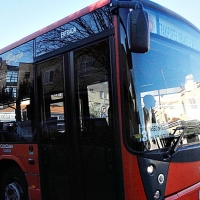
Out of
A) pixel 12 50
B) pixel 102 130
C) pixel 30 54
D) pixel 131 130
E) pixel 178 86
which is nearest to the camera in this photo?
pixel 131 130

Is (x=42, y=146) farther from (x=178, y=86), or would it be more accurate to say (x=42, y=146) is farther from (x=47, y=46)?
(x=178, y=86)

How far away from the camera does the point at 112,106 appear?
9.26 ft

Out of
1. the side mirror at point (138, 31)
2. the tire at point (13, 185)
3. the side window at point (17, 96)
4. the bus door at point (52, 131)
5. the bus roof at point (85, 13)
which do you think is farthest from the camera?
the tire at point (13, 185)

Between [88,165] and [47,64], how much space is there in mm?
1504

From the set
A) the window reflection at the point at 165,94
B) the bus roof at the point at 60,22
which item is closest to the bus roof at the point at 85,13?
the bus roof at the point at 60,22

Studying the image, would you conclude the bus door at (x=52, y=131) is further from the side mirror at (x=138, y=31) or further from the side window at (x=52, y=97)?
the side mirror at (x=138, y=31)

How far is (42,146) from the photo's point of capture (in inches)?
144

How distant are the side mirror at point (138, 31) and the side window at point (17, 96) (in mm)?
1845

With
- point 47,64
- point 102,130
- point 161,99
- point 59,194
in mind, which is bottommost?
point 59,194

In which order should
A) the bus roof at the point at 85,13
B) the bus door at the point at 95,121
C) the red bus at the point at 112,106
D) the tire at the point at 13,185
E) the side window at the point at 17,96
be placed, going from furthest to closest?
the tire at the point at 13,185
the side window at the point at 17,96
the bus roof at the point at 85,13
the bus door at the point at 95,121
the red bus at the point at 112,106

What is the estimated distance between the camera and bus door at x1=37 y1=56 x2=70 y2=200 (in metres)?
3.40

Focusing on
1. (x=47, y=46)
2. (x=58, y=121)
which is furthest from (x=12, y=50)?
(x=58, y=121)

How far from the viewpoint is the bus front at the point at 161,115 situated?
269cm

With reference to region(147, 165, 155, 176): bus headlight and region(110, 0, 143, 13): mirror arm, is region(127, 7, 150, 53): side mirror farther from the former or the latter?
region(147, 165, 155, 176): bus headlight
